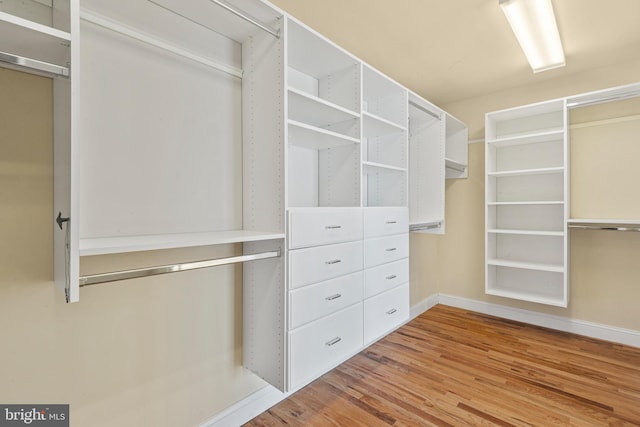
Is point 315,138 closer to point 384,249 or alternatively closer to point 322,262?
point 322,262

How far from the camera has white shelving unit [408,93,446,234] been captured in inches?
127

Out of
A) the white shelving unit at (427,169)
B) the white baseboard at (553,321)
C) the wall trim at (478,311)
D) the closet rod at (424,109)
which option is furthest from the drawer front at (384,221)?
the white baseboard at (553,321)

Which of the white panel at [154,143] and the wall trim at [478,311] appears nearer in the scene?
the white panel at [154,143]

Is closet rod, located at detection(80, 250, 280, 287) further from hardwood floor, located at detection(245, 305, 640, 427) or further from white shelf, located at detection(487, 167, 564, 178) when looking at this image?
white shelf, located at detection(487, 167, 564, 178)

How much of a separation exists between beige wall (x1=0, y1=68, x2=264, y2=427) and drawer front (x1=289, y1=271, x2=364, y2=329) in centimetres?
48

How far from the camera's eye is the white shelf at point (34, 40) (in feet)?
2.93

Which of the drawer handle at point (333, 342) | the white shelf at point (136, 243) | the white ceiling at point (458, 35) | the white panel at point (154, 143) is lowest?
the drawer handle at point (333, 342)

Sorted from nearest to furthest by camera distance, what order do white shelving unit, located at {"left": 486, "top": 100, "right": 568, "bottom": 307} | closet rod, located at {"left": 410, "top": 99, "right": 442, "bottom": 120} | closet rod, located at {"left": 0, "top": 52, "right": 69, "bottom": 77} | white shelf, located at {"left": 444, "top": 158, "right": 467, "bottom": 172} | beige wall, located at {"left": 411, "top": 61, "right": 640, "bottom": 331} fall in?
closet rod, located at {"left": 0, "top": 52, "right": 69, "bottom": 77} < closet rod, located at {"left": 410, "top": 99, "right": 442, "bottom": 120} < beige wall, located at {"left": 411, "top": 61, "right": 640, "bottom": 331} < white shelving unit, located at {"left": 486, "top": 100, "right": 568, "bottom": 307} < white shelf, located at {"left": 444, "top": 158, "right": 467, "bottom": 172}

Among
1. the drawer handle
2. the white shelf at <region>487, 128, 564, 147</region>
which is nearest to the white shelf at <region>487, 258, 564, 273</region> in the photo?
the white shelf at <region>487, 128, 564, 147</region>

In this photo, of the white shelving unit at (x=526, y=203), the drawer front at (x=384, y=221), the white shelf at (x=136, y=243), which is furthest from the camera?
the white shelving unit at (x=526, y=203)

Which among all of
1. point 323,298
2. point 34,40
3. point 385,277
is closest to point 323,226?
point 323,298

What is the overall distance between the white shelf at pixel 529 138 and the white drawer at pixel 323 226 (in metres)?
2.21

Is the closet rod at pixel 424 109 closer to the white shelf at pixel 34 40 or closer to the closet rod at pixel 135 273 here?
the closet rod at pixel 135 273

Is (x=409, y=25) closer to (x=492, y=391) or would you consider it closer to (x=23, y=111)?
(x=23, y=111)
